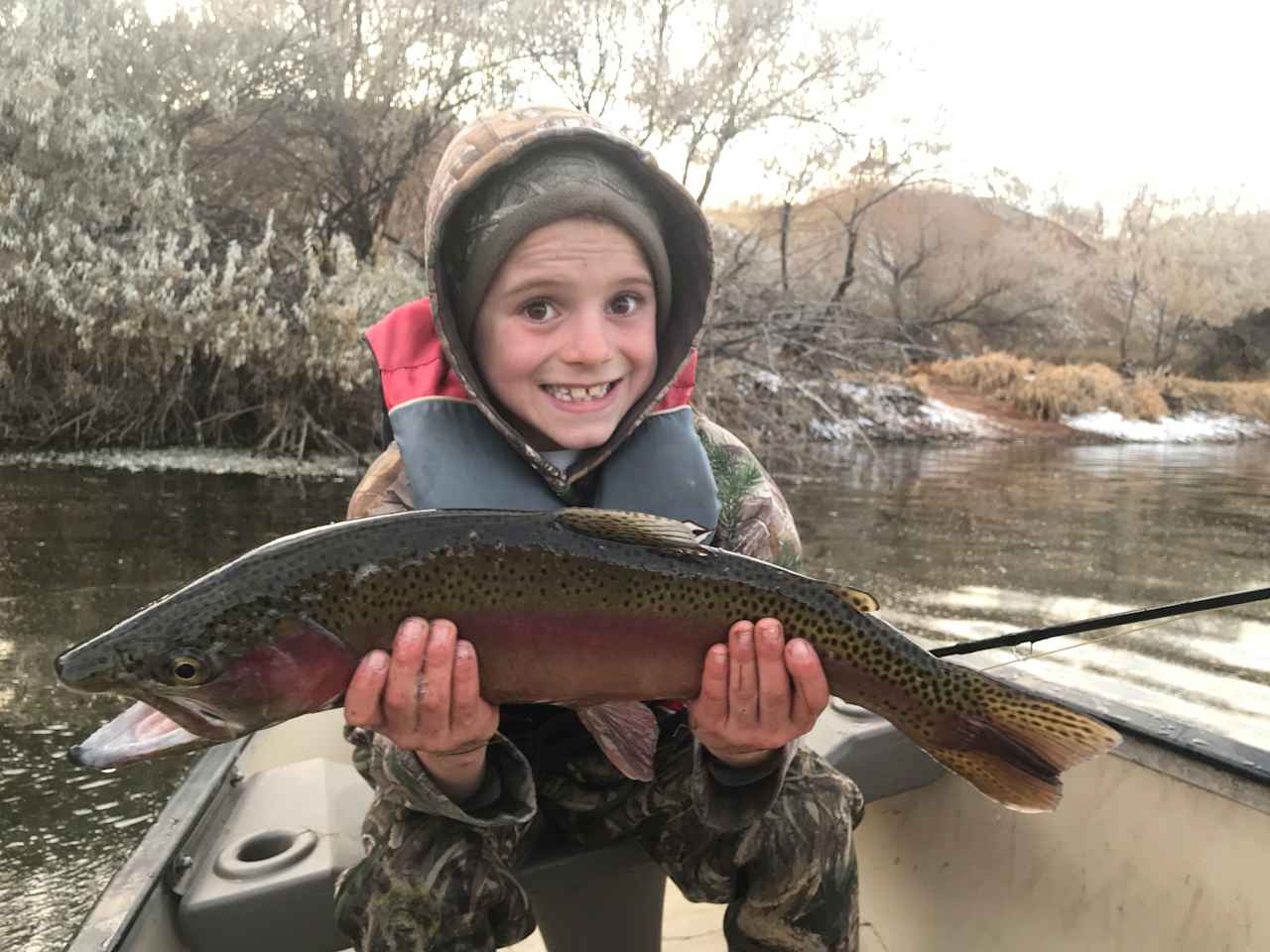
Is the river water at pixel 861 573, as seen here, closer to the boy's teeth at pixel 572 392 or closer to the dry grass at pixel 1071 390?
the boy's teeth at pixel 572 392

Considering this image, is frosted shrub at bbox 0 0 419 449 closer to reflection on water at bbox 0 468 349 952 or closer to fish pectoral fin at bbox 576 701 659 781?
reflection on water at bbox 0 468 349 952

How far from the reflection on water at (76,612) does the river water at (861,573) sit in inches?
0.6

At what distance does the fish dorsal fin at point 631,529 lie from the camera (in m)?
1.66

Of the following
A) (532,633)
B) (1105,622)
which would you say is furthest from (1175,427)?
(532,633)

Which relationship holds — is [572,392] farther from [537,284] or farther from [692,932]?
[692,932]

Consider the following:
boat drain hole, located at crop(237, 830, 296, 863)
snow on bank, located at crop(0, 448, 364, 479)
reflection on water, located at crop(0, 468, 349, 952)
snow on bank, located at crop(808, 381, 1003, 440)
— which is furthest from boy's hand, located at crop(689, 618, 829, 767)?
snow on bank, located at crop(808, 381, 1003, 440)

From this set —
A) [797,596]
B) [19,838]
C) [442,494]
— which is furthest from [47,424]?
[797,596]

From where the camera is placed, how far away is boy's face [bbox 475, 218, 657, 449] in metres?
2.13

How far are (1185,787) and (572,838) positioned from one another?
5.23 ft

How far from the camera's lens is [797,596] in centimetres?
173

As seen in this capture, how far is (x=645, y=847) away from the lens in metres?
2.25

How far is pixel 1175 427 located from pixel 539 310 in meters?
27.6

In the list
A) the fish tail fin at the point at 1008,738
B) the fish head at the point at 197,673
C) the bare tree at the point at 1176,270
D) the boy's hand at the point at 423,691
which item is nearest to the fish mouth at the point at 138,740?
the fish head at the point at 197,673

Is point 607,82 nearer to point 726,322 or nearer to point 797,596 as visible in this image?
point 726,322
